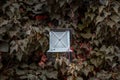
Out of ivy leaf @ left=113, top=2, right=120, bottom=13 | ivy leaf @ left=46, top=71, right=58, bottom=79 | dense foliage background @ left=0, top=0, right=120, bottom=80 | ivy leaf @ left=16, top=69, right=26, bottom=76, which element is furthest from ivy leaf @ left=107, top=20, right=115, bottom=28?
ivy leaf @ left=16, top=69, right=26, bottom=76

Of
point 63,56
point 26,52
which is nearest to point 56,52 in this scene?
point 63,56

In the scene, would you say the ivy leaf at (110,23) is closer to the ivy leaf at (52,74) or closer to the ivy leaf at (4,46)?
the ivy leaf at (52,74)

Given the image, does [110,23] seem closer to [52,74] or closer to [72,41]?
[72,41]

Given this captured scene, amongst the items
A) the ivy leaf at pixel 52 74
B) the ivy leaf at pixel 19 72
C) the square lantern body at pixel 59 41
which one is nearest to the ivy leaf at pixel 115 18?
the square lantern body at pixel 59 41

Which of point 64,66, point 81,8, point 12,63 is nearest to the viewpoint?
point 64,66

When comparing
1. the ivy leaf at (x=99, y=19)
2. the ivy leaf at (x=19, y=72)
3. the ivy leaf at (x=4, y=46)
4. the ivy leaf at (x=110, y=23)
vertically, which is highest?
the ivy leaf at (x=99, y=19)

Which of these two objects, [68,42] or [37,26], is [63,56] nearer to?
[68,42]
